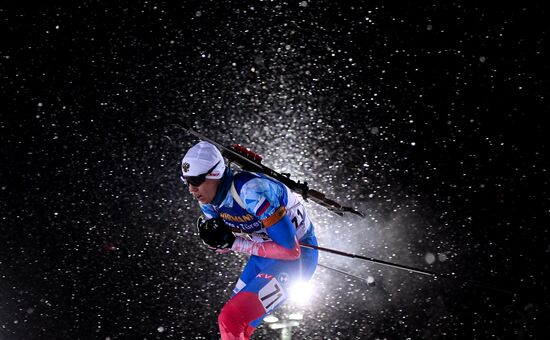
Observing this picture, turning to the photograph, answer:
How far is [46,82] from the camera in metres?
2.89

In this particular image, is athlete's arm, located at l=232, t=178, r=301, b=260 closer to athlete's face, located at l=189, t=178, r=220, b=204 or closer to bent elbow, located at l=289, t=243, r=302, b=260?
bent elbow, located at l=289, t=243, r=302, b=260

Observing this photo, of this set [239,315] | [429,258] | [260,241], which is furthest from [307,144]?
[239,315]

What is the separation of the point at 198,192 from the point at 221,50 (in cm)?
139

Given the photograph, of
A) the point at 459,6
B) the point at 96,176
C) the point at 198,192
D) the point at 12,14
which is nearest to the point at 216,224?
the point at 198,192

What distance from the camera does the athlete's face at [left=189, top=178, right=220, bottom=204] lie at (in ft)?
5.36

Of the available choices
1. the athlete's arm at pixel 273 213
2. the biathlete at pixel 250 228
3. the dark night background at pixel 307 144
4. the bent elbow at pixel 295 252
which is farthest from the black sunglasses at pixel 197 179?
the dark night background at pixel 307 144

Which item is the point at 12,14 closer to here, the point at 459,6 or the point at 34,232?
the point at 34,232

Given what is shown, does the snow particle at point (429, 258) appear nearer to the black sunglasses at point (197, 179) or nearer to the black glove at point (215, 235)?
the black glove at point (215, 235)

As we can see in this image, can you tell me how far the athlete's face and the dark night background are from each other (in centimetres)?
114

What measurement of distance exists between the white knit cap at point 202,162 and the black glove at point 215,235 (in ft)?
0.68

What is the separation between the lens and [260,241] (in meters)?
1.83

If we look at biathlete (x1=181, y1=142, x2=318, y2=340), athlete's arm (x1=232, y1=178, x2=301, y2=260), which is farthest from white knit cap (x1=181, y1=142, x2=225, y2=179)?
athlete's arm (x1=232, y1=178, x2=301, y2=260)

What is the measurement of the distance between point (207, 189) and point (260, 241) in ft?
1.05

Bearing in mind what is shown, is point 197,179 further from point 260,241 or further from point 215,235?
point 260,241
